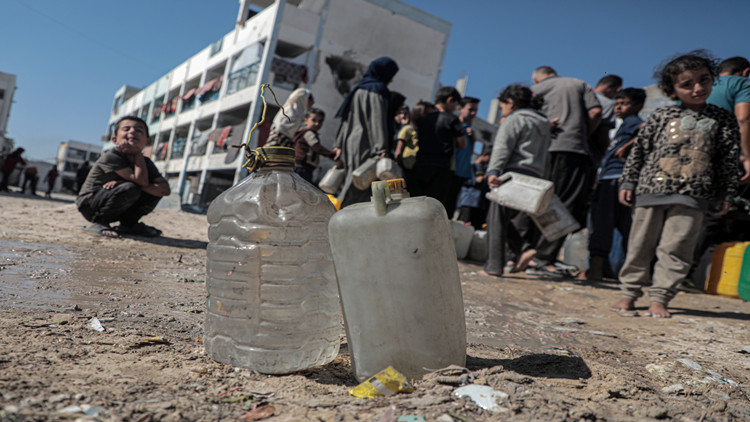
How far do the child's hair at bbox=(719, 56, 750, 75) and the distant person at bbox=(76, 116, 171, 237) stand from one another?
5624 mm

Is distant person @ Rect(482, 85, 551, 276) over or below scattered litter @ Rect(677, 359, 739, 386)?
over

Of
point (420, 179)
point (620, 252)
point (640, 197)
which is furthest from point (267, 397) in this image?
point (620, 252)

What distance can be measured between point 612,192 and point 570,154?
0.62 m

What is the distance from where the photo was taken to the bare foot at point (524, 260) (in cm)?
457

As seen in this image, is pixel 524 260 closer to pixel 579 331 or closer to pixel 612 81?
pixel 579 331

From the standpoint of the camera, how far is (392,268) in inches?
51.8

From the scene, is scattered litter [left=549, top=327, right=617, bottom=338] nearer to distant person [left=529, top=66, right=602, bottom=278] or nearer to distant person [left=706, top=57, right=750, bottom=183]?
distant person [left=706, top=57, right=750, bottom=183]

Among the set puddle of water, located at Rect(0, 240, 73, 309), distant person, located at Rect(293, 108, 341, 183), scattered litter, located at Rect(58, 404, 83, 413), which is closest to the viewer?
scattered litter, located at Rect(58, 404, 83, 413)

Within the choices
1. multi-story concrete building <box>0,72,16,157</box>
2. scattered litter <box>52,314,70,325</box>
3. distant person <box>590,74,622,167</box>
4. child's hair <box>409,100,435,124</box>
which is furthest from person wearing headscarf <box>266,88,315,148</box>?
multi-story concrete building <box>0,72,16,157</box>

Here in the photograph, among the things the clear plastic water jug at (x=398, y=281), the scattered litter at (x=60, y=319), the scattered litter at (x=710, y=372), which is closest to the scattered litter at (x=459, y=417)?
the clear plastic water jug at (x=398, y=281)

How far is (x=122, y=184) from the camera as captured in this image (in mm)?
4332

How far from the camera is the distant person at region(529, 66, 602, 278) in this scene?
4.73m

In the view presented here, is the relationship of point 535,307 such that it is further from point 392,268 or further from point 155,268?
point 155,268

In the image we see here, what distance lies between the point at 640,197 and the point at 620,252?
2398mm
